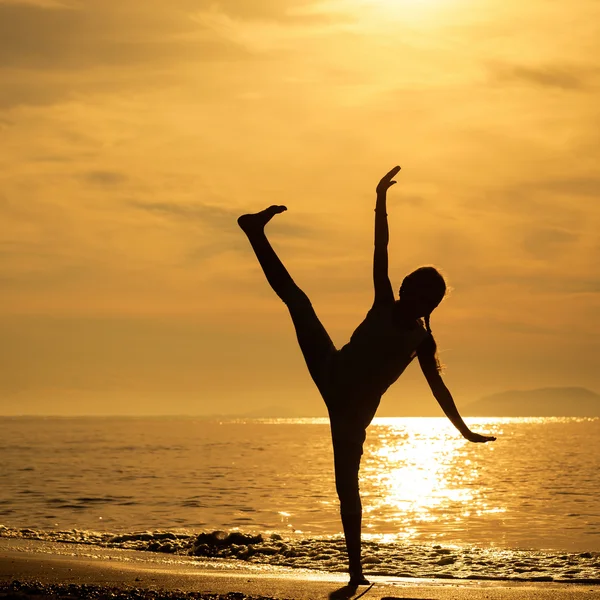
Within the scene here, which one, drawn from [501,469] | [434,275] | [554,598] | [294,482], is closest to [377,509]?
[294,482]

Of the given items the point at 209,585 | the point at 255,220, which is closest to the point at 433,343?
the point at 255,220

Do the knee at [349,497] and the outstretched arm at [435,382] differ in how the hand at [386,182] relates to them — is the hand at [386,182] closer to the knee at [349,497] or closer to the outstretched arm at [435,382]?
the outstretched arm at [435,382]

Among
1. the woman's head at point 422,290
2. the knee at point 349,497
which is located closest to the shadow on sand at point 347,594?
the knee at point 349,497

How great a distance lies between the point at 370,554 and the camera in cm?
1461

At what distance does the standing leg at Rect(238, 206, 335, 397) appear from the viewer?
287 inches

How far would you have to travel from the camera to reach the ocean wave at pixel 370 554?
12.4 m

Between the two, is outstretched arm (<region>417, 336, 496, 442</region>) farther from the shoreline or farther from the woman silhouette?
the shoreline

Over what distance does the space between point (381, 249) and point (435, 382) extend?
1267 millimetres

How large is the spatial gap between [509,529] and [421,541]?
11.1 ft

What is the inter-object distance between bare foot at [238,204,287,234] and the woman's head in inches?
48.4

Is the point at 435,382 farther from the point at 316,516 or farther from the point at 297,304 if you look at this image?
the point at 316,516

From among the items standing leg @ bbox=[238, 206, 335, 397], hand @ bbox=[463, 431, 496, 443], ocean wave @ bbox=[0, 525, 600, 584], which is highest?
standing leg @ bbox=[238, 206, 335, 397]

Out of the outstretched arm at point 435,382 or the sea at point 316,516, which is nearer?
the outstretched arm at point 435,382

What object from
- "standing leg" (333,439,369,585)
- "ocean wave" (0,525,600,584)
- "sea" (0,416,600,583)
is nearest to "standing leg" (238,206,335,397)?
"standing leg" (333,439,369,585)
